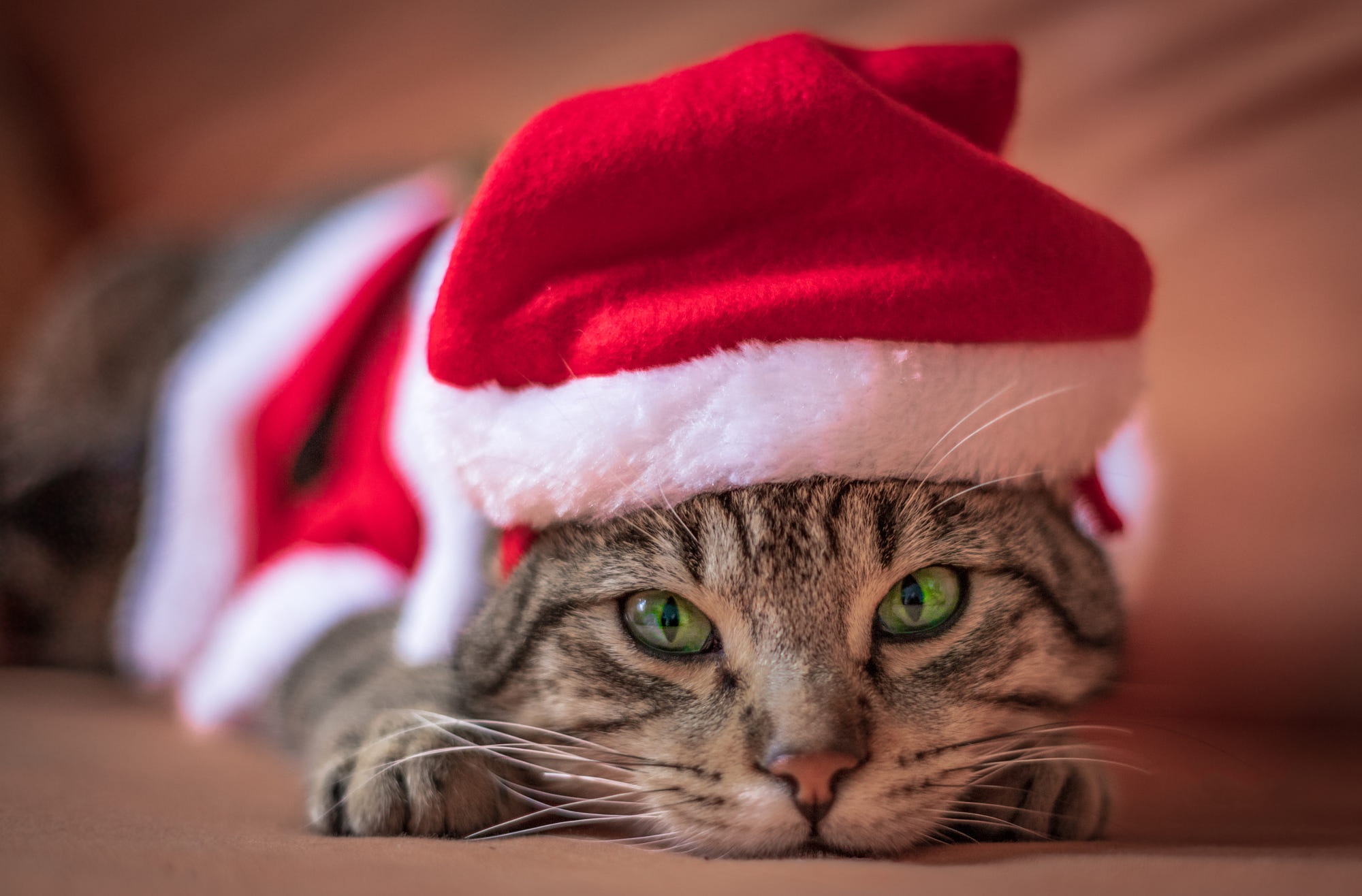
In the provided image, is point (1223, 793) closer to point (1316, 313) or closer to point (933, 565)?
point (933, 565)

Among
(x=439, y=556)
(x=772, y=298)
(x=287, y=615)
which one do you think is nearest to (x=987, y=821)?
(x=772, y=298)

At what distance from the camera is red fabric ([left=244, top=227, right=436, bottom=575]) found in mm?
1034

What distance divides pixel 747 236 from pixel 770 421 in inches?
5.0

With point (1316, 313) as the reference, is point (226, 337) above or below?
above

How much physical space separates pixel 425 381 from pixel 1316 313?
2.98 ft

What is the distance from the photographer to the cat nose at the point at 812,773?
58cm

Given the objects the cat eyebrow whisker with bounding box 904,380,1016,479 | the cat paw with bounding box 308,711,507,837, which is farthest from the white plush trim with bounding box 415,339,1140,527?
the cat paw with bounding box 308,711,507,837

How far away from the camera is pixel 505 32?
1.50 meters

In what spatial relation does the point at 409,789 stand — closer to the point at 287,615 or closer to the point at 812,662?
the point at 812,662

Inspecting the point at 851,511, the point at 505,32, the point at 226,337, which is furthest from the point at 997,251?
the point at 505,32

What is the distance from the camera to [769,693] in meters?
0.62

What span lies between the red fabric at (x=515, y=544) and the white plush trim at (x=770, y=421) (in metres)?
0.05

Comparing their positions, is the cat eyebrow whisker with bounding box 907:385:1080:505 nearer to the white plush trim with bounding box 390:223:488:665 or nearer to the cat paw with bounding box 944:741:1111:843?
the cat paw with bounding box 944:741:1111:843

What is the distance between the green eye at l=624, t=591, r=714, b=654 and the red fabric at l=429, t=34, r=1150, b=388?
0.58 feet
